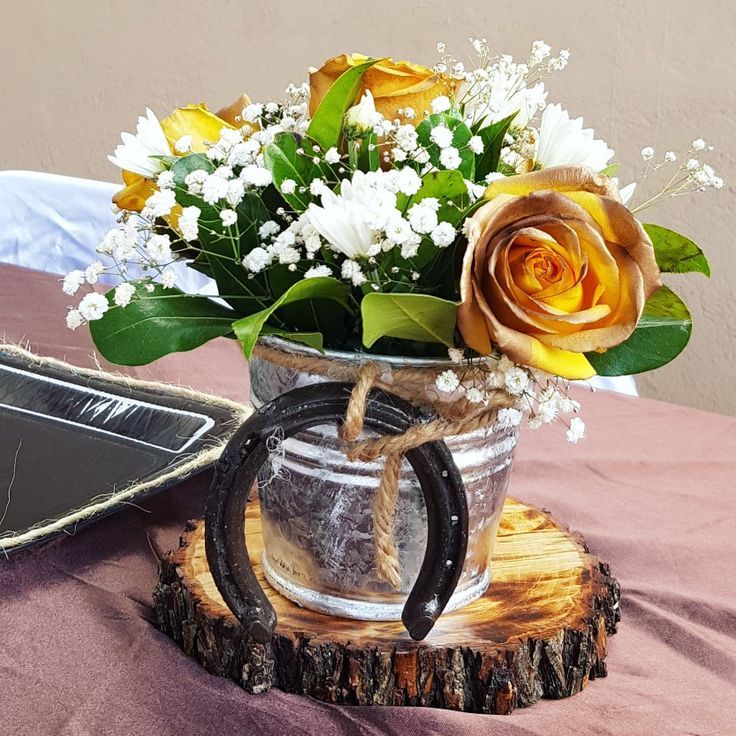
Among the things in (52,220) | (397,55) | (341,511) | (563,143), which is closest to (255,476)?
(341,511)

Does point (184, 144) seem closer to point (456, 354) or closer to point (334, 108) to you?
point (334, 108)

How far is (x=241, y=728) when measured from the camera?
1.83 feet

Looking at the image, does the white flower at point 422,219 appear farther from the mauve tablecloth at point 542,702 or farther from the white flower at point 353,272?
the mauve tablecloth at point 542,702

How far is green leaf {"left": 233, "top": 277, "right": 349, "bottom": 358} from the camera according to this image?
1.63ft

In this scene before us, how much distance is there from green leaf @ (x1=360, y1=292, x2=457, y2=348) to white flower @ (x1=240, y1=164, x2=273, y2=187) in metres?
0.11

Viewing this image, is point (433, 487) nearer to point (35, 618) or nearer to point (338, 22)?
point (35, 618)

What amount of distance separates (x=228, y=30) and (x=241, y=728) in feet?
7.90

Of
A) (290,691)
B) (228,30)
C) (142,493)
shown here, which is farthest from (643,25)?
(290,691)

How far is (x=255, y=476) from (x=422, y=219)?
19 centimetres

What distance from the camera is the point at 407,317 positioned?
507mm

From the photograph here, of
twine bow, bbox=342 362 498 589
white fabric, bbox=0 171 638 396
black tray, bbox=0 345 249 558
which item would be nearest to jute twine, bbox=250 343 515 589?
twine bow, bbox=342 362 498 589

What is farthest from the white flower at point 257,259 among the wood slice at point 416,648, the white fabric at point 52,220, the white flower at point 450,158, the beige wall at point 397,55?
the beige wall at point 397,55

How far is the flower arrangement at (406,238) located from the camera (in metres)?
0.50

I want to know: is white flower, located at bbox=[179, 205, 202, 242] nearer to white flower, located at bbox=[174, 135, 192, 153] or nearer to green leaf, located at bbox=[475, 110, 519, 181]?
white flower, located at bbox=[174, 135, 192, 153]
